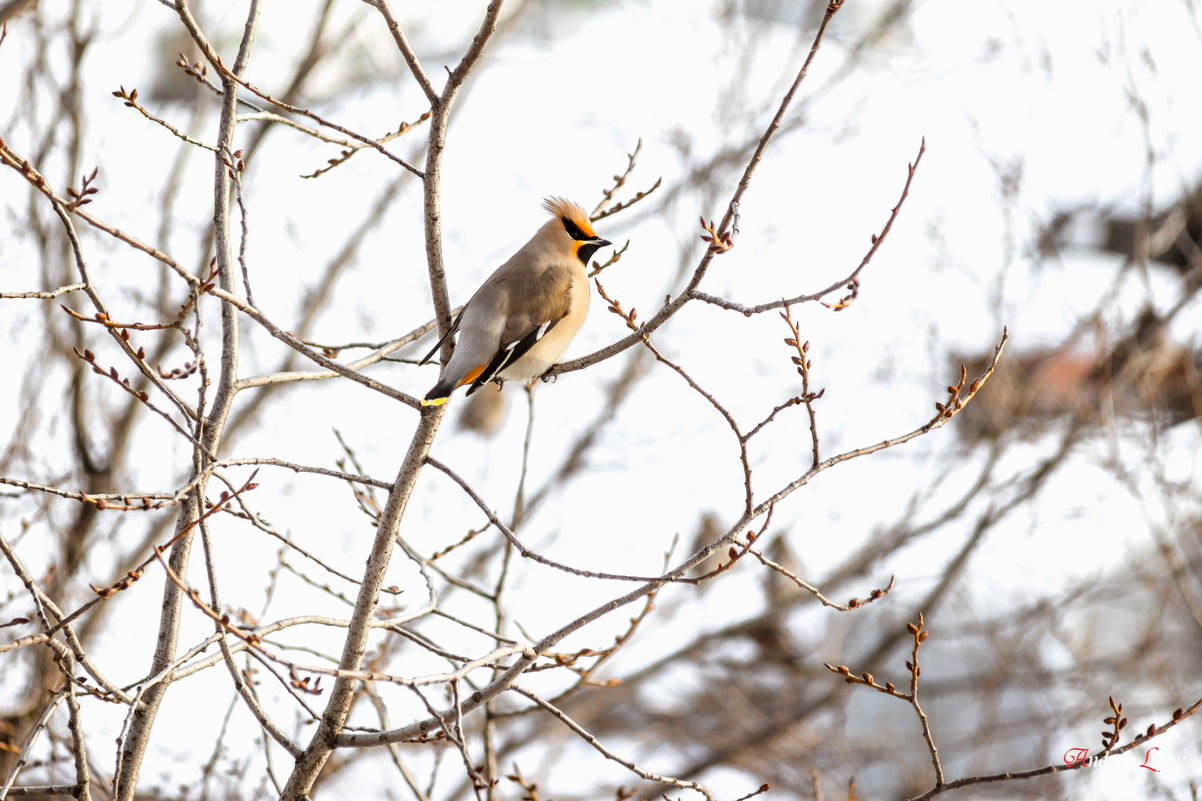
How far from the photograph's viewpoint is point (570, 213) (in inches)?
172

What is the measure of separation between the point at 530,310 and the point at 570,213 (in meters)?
0.70

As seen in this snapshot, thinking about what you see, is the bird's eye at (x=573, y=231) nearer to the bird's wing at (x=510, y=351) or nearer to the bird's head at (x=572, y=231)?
the bird's head at (x=572, y=231)

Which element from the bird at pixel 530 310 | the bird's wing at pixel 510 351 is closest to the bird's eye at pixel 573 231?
the bird at pixel 530 310

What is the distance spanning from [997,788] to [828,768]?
121cm

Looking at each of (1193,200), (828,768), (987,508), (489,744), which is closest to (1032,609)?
(987,508)

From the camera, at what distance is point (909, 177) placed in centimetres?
207

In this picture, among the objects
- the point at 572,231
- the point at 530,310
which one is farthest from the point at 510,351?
the point at 572,231

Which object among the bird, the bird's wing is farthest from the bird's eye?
the bird's wing

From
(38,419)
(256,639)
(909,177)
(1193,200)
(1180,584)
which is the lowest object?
(256,639)

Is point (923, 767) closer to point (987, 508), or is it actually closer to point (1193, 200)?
point (987, 508)

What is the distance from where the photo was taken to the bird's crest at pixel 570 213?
4.33 m

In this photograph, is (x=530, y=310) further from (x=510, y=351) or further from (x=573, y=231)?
(x=573, y=231)

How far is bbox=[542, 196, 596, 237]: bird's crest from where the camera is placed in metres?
4.33

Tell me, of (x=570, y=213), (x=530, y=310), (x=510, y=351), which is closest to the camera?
(x=510, y=351)
